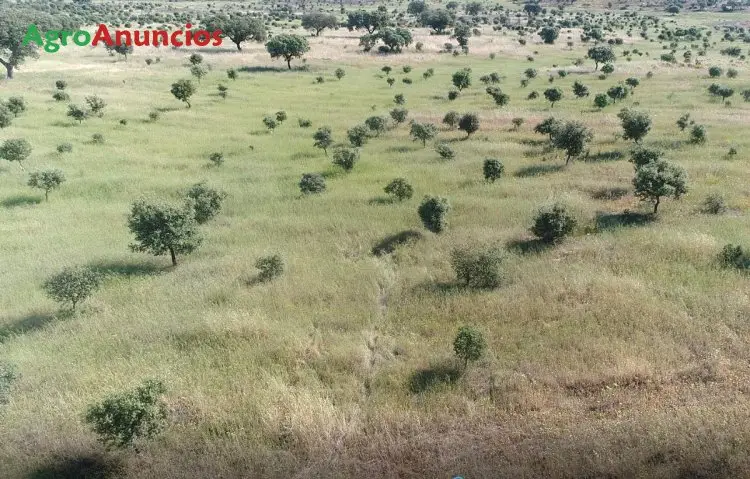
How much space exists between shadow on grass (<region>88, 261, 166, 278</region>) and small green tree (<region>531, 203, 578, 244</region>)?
1962 centimetres

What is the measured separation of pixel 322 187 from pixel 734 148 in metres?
32.2

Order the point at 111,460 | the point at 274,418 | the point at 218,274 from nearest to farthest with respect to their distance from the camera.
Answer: the point at 111,460, the point at 274,418, the point at 218,274

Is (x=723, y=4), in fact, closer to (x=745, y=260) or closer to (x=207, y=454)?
(x=745, y=260)

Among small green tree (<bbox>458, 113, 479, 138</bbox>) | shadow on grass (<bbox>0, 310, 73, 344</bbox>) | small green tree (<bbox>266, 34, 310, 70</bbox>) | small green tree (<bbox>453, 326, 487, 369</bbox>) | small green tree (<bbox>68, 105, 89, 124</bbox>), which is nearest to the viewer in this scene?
small green tree (<bbox>453, 326, 487, 369</bbox>)

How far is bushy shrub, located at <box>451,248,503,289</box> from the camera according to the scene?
2206 centimetres

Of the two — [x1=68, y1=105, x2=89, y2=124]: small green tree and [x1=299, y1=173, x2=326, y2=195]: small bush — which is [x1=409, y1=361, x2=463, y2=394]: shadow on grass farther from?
[x1=68, y1=105, x2=89, y2=124]: small green tree

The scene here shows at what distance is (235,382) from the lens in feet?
55.4

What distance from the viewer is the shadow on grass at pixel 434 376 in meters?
16.4

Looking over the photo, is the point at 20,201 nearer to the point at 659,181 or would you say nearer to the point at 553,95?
the point at 659,181

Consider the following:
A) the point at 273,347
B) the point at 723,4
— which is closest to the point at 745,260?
the point at 273,347

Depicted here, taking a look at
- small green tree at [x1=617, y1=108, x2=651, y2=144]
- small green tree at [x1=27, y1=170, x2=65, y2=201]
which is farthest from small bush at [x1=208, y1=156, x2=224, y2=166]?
small green tree at [x1=617, y1=108, x2=651, y2=144]

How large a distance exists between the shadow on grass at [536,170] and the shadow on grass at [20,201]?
113 ft

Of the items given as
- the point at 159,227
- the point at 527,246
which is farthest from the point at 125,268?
the point at 527,246

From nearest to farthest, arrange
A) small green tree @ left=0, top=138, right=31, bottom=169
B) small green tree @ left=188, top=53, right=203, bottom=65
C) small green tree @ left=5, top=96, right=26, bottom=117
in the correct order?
small green tree @ left=0, top=138, right=31, bottom=169, small green tree @ left=5, top=96, right=26, bottom=117, small green tree @ left=188, top=53, right=203, bottom=65
